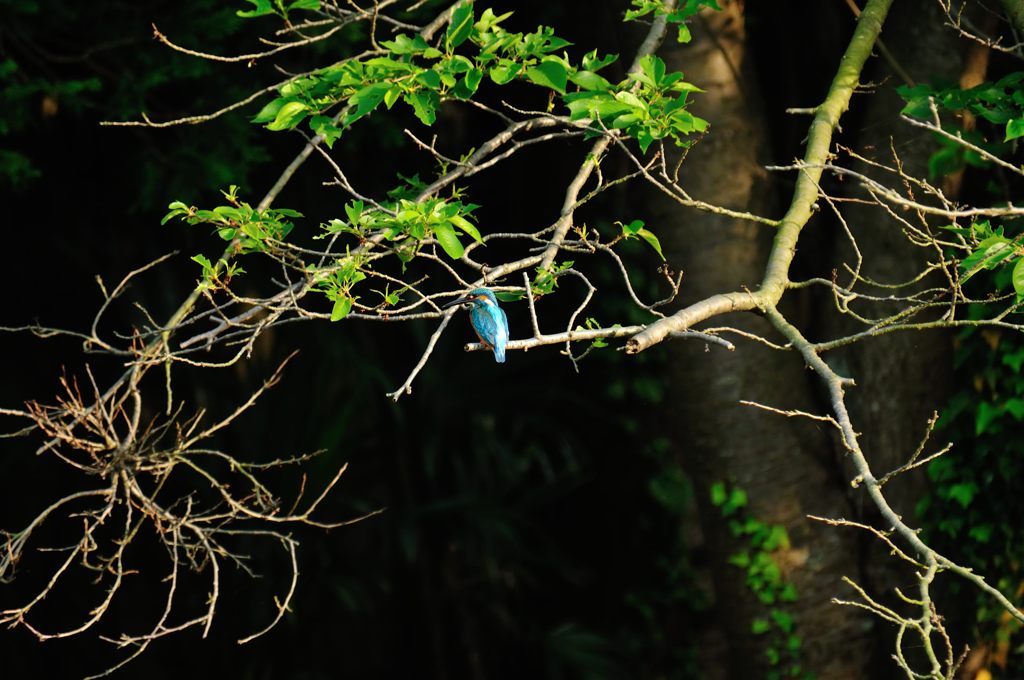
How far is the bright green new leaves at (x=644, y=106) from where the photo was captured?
2164 mm

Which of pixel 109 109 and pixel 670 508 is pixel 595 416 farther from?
pixel 109 109

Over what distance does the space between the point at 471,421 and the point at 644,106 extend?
304 cm

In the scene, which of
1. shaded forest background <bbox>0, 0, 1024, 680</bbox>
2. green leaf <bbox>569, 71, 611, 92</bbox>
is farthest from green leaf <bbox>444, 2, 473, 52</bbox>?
shaded forest background <bbox>0, 0, 1024, 680</bbox>

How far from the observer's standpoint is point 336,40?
385 cm

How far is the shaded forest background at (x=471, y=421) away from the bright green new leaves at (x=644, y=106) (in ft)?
4.38

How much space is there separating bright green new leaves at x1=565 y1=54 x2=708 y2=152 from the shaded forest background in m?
1.34

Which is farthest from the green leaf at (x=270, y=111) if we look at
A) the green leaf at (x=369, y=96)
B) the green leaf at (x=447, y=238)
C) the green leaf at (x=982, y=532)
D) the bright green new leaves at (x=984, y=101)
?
the green leaf at (x=982, y=532)

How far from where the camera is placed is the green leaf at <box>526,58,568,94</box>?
81.4 inches

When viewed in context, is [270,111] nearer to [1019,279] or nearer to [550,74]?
[550,74]

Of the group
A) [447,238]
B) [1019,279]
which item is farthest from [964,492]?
[447,238]

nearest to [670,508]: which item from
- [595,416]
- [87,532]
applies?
[595,416]

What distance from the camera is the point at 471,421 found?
5055mm

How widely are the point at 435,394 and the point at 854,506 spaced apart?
1.97 m

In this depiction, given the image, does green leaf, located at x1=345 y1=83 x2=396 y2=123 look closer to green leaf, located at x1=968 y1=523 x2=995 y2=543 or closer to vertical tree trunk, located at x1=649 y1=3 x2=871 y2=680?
→ vertical tree trunk, located at x1=649 y1=3 x2=871 y2=680
